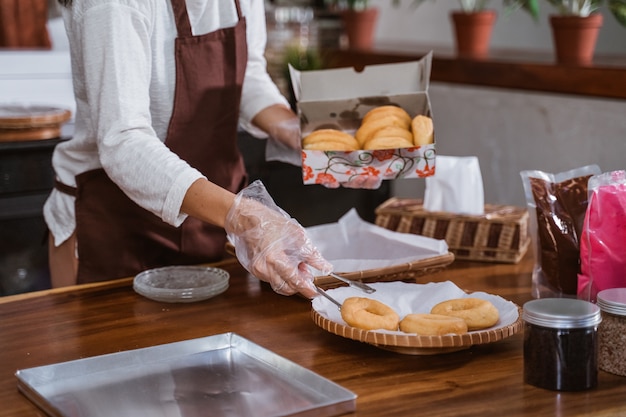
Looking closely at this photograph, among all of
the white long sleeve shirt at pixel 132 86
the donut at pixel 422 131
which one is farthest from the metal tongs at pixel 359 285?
the donut at pixel 422 131

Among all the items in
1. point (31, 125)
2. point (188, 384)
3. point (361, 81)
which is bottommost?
point (188, 384)

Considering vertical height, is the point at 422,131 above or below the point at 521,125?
above

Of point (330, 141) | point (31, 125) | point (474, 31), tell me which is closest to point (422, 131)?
point (330, 141)

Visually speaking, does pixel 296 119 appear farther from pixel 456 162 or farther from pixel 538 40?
pixel 538 40

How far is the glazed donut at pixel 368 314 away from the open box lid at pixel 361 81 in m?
0.74

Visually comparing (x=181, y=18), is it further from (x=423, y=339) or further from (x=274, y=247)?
(x=423, y=339)

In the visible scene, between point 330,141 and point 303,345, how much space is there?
0.50 m

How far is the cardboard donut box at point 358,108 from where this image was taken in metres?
1.73

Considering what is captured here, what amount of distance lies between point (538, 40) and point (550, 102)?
4.08ft

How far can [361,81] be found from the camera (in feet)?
6.68

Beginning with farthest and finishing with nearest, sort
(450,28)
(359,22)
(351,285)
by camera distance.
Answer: (450,28), (359,22), (351,285)

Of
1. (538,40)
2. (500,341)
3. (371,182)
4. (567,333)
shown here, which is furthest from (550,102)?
(567,333)

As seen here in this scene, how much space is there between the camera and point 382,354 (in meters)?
1.35

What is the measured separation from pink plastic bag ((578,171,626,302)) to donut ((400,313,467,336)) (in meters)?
0.26
